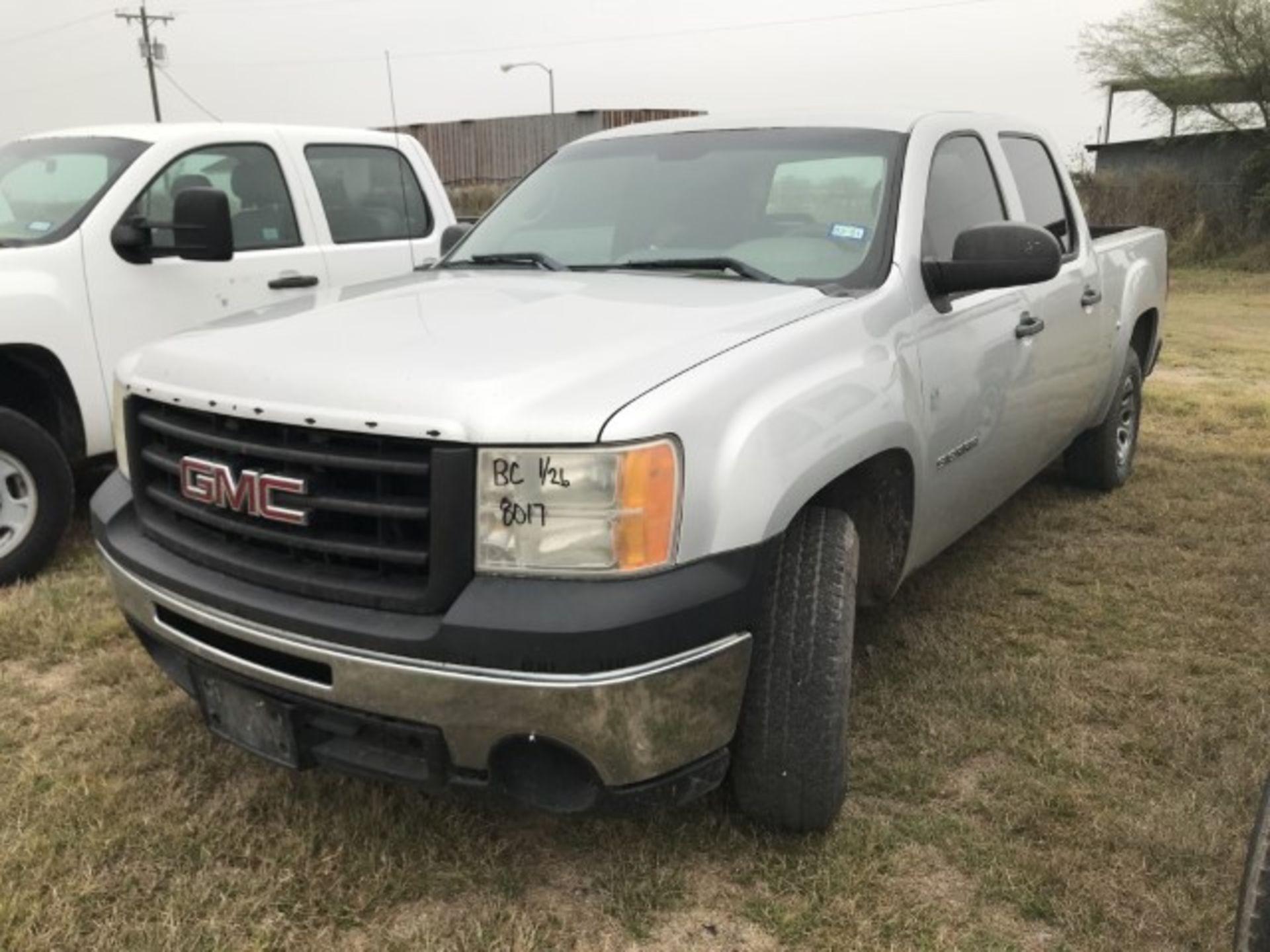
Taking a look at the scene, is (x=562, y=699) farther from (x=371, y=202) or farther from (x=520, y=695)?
(x=371, y=202)

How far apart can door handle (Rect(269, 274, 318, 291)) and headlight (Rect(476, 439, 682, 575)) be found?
343 centimetres

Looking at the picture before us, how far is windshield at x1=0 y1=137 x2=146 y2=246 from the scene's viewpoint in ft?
14.7

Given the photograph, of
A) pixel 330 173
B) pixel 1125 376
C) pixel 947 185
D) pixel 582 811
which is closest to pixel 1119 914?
pixel 582 811

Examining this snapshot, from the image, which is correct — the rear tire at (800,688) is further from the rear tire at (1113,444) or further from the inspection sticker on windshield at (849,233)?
the rear tire at (1113,444)

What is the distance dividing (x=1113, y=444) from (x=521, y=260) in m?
3.21

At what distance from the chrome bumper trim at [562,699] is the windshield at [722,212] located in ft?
4.11

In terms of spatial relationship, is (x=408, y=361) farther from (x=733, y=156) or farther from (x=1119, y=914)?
(x=1119, y=914)

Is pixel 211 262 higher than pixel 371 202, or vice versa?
pixel 371 202

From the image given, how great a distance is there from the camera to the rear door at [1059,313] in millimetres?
3916

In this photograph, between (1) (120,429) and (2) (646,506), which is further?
(1) (120,429)

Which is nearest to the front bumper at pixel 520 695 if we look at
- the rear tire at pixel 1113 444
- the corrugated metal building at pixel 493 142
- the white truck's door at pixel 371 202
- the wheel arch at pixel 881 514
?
the wheel arch at pixel 881 514

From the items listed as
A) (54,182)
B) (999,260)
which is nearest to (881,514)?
(999,260)

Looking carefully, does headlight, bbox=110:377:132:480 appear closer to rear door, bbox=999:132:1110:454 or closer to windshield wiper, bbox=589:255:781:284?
windshield wiper, bbox=589:255:781:284

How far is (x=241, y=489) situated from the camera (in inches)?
89.4
